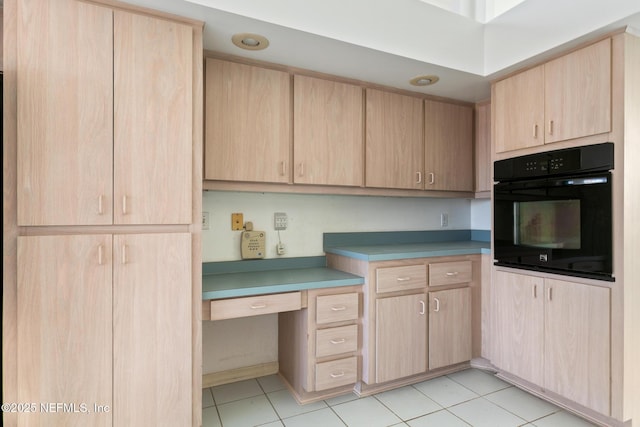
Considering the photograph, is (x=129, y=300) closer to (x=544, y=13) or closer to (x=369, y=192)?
(x=369, y=192)

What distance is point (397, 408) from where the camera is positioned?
2193mm

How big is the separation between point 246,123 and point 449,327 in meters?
2.00

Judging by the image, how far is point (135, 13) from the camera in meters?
1.68

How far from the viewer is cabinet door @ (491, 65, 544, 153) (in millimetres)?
2244

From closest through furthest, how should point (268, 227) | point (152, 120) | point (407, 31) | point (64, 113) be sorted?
point (64, 113), point (152, 120), point (407, 31), point (268, 227)

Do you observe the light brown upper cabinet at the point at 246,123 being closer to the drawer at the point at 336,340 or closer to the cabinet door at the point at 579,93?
the drawer at the point at 336,340

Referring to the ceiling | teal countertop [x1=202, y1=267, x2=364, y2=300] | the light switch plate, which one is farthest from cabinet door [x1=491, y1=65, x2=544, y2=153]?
the light switch plate

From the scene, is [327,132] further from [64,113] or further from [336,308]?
[64,113]

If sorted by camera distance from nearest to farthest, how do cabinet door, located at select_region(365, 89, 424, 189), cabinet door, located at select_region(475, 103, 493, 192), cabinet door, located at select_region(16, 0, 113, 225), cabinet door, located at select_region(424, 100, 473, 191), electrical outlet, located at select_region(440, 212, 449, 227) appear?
cabinet door, located at select_region(16, 0, 113, 225)
cabinet door, located at select_region(365, 89, 424, 189)
cabinet door, located at select_region(424, 100, 473, 191)
cabinet door, located at select_region(475, 103, 493, 192)
electrical outlet, located at select_region(440, 212, 449, 227)

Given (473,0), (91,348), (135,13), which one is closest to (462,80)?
(473,0)

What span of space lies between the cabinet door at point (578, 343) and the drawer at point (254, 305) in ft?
5.07

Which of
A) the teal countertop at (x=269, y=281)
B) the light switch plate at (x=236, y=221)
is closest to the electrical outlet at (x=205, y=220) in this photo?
the light switch plate at (x=236, y=221)

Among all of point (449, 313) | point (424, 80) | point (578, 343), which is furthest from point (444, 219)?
point (578, 343)

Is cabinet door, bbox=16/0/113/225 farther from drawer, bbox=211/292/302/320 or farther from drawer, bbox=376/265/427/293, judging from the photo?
drawer, bbox=376/265/427/293
